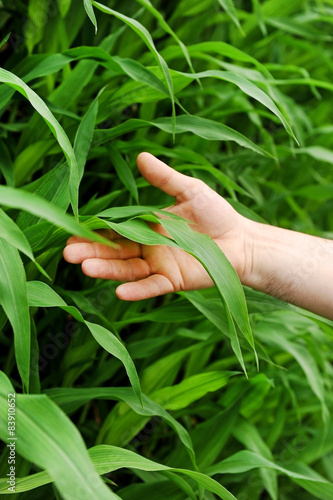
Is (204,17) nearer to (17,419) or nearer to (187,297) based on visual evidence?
(187,297)

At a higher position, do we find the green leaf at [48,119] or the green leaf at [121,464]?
the green leaf at [48,119]

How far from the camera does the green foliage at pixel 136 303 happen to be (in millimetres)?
460

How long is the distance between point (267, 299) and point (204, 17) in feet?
1.59

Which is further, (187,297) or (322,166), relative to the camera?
(322,166)

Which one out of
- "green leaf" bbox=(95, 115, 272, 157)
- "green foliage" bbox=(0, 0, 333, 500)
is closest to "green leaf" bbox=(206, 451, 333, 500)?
"green foliage" bbox=(0, 0, 333, 500)

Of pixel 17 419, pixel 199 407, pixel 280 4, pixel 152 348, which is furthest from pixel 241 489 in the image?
pixel 280 4

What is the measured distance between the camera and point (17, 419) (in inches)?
14.4

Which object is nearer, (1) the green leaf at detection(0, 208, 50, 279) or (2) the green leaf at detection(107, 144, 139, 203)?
(1) the green leaf at detection(0, 208, 50, 279)

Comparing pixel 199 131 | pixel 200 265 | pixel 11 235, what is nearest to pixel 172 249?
pixel 200 265

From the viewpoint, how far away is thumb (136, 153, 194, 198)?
58 centimetres

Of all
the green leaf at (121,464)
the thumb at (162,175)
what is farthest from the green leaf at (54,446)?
the thumb at (162,175)

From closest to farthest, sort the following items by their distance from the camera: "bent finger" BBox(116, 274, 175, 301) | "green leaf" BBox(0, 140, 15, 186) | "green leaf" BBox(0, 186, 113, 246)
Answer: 1. "green leaf" BBox(0, 186, 113, 246)
2. "bent finger" BBox(116, 274, 175, 301)
3. "green leaf" BBox(0, 140, 15, 186)

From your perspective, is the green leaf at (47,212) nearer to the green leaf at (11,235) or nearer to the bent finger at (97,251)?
the green leaf at (11,235)

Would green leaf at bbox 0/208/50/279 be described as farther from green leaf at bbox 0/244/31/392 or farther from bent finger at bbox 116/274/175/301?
bent finger at bbox 116/274/175/301
